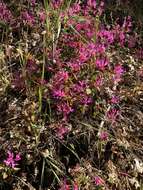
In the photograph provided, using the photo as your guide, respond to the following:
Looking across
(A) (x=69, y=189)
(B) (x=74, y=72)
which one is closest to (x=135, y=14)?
(B) (x=74, y=72)

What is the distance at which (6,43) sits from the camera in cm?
484

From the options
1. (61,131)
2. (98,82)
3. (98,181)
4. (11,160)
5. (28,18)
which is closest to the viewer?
(11,160)

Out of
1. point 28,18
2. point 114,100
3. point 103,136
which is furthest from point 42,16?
point 103,136

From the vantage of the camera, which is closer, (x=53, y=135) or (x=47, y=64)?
(x=53, y=135)

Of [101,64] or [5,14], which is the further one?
[5,14]

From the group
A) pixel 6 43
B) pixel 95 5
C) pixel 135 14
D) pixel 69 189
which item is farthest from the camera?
pixel 135 14

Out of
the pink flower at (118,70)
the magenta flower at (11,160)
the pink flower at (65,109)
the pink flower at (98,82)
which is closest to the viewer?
the magenta flower at (11,160)

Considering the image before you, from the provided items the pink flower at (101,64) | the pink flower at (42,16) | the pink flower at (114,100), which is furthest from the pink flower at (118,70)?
the pink flower at (42,16)

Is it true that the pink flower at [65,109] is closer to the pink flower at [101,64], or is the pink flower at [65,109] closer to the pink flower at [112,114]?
the pink flower at [112,114]

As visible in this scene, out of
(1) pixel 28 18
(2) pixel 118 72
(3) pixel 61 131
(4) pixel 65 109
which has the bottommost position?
(3) pixel 61 131

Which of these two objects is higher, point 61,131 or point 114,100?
point 114,100

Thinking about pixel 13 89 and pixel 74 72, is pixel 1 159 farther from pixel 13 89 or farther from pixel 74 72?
pixel 74 72

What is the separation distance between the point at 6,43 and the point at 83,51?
0.91 meters

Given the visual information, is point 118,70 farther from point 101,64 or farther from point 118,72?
point 101,64
